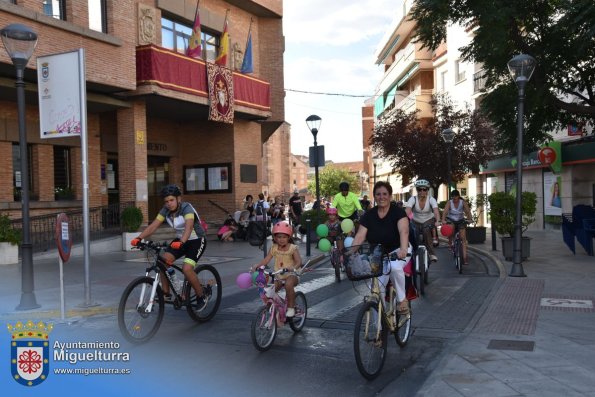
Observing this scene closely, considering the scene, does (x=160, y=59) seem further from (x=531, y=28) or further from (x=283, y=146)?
(x=283, y=146)

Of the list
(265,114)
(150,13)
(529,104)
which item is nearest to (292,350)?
(529,104)

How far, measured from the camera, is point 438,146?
25.2 m

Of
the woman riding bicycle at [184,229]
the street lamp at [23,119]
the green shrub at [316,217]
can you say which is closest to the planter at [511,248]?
the green shrub at [316,217]

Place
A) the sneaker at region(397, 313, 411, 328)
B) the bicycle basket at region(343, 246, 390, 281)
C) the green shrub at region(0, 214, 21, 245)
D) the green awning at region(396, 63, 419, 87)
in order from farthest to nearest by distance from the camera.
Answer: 1. the green awning at region(396, 63, 419, 87)
2. the green shrub at region(0, 214, 21, 245)
3. the sneaker at region(397, 313, 411, 328)
4. the bicycle basket at region(343, 246, 390, 281)

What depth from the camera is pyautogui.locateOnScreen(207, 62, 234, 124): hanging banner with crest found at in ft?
68.0

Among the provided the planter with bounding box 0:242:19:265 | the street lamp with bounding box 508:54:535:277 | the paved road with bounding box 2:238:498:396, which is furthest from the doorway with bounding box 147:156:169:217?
the street lamp with bounding box 508:54:535:277

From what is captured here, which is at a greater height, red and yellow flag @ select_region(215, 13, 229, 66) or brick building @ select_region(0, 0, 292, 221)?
red and yellow flag @ select_region(215, 13, 229, 66)

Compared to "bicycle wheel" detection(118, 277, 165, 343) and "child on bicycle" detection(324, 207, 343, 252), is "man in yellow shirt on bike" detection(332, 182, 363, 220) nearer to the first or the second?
"child on bicycle" detection(324, 207, 343, 252)

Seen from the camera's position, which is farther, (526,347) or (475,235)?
(475,235)

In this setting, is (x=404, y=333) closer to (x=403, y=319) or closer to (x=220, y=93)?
(x=403, y=319)

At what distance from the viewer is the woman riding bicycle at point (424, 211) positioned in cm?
991

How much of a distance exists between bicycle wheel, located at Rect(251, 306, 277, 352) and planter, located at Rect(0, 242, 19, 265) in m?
9.25

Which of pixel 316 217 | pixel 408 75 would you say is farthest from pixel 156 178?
pixel 408 75

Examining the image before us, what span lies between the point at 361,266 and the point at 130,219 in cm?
1374
